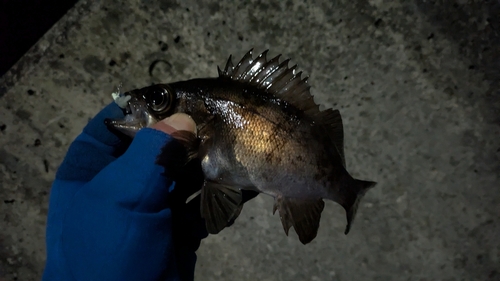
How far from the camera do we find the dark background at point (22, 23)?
1893mm

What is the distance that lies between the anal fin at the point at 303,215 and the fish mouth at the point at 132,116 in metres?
0.60

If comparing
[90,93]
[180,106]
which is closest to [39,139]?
[90,93]

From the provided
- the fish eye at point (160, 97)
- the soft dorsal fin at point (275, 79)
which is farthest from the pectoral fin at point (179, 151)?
the soft dorsal fin at point (275, 79)

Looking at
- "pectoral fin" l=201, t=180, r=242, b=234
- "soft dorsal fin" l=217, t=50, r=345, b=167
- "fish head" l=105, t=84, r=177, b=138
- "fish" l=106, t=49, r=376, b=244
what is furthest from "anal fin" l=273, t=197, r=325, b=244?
"fish head" l=105, t=84, r=177, b=138

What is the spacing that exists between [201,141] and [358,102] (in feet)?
3.66

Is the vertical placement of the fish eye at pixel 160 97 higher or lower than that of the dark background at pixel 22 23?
higher

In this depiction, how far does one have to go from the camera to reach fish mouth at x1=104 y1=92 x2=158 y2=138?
3.92ft

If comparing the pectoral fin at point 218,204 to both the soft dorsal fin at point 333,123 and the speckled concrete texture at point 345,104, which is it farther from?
the speckled concrete texture at point 345,104

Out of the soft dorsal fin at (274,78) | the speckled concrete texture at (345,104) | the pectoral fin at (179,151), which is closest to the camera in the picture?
the pectoral fin at (179,151)

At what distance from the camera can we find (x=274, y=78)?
4.02ft

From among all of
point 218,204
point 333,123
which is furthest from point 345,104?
point 218,204

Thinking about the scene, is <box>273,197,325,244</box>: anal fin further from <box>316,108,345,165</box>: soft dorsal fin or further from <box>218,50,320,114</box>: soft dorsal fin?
<box>218,50,320,114</box>: soft dorsal fin

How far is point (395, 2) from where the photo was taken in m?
1.84

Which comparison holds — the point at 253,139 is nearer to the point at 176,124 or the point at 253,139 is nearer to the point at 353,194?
the point at 176,124
